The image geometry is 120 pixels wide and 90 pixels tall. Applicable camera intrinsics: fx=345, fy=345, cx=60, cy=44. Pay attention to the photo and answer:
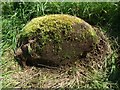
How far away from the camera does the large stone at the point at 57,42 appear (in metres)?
3.59

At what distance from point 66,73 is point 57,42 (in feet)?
1.11

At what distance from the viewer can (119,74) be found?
3504 millimetres

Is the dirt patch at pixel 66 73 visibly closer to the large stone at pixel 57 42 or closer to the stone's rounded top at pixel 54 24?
the large stone at pixel 57 42

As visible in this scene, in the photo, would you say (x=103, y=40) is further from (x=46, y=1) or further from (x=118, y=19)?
(x=46, y=1)

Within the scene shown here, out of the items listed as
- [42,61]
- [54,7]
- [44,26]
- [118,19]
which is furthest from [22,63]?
[118,19]

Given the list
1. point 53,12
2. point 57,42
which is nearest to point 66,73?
point 57,42

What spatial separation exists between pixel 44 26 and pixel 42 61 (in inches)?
14.6

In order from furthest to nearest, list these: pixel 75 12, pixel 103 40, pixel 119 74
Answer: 1. pixel 75 12
2. pixel 103 40
3. pixel 119 74

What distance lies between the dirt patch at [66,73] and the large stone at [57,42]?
0.23 feet

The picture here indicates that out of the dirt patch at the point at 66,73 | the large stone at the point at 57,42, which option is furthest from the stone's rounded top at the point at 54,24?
the dirt patch at the point at 66,73

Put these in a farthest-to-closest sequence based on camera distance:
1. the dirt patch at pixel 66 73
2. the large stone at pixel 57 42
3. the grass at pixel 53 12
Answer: the grass at pixel 53 12 → the large stone at pixel 57 42 → the dirt patch at pixel 66 73

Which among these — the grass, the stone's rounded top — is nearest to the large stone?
the stone's rounded top

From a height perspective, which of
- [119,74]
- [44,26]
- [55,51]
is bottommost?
[119,74]

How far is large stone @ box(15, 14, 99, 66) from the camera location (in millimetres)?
3590
